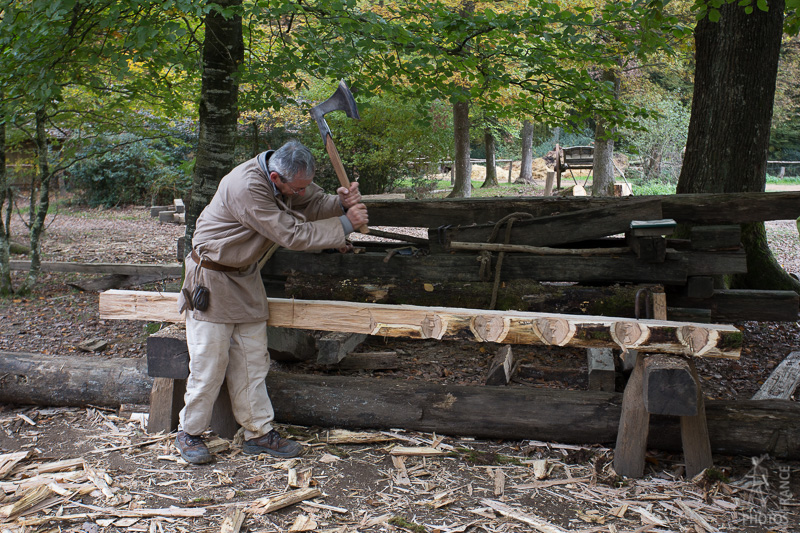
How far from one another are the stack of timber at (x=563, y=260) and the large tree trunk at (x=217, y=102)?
Result: 3.70 ft

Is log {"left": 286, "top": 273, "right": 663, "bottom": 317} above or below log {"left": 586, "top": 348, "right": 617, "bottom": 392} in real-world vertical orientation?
above

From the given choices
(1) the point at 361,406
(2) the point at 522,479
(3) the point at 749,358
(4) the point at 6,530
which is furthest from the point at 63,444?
(3) the point at 749,358

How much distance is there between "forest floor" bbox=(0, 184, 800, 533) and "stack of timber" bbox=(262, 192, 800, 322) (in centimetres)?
80

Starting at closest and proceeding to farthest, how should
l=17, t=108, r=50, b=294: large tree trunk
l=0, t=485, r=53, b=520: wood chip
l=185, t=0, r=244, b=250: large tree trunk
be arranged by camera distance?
l=0, t=485, r=53, b=520: wood chip → l=185, t=0, r=244, b=250: large tree trunk → l=17, t=108, r=50, b=294: large tree trunk

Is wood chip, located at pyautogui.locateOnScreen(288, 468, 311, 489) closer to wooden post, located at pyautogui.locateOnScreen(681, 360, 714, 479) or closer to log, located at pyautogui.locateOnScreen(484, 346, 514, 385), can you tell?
log, located at pyautogui.locateOnScreen(484, 346, 514, 385)

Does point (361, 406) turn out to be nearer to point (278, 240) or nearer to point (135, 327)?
point (278, 240)

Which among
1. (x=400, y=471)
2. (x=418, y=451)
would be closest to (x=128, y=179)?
(x=418, y=451)

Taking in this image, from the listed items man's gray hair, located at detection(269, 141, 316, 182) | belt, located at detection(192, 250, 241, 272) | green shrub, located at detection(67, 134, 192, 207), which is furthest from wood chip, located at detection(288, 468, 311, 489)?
green shrub, located at detection(67, 134, 192, 207)

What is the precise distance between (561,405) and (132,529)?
8.33 ft

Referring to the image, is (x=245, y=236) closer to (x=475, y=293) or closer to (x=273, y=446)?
(x=273, y=446)

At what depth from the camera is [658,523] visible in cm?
306

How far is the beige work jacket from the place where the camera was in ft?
11.7

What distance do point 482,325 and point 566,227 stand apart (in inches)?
55.6

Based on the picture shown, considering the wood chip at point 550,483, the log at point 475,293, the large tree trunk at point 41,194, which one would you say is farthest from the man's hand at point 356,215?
the large tree trunk at point 41,194
